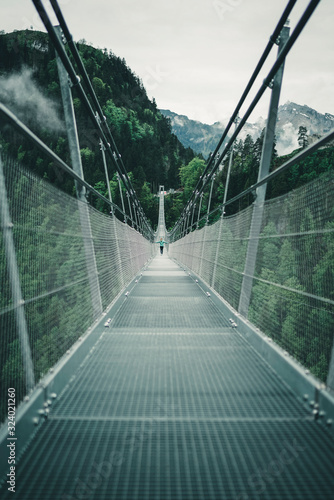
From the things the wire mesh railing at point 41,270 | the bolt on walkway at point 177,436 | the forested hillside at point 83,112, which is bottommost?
the bolt on walkway at point 177,436

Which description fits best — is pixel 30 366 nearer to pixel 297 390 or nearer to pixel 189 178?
pixel 297 390

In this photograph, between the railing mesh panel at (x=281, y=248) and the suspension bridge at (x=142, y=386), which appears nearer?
the suspension bridge at (x=142, y=386)

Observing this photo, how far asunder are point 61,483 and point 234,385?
100 centimetres

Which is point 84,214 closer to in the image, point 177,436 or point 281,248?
point 177,436

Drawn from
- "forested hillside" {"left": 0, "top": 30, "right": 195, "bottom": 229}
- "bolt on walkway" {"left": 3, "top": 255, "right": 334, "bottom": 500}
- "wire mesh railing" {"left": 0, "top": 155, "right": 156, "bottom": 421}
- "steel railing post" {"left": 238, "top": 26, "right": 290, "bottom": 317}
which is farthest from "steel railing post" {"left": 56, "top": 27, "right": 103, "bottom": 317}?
"forested hillside" {"left": 0, "top": 30, "right": 195, "bottom": 229}

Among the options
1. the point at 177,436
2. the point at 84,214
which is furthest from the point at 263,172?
the point at 177,436

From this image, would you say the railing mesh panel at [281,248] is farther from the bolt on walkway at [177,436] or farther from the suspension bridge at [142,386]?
the bolt on walkway at [177,436]

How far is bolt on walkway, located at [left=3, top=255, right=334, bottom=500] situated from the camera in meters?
1.21

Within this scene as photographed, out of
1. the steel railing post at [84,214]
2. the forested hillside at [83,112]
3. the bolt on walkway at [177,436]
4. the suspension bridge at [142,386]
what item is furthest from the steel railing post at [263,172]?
the forested hillside at [83,112]

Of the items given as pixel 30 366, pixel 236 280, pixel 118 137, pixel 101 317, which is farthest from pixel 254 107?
pixel 118 137

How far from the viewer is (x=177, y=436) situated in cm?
149

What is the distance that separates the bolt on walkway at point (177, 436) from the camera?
1.21 metres

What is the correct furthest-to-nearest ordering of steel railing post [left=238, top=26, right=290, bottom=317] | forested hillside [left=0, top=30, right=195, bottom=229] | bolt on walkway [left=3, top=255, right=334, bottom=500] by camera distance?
forested hillside [left=0, top=30, right=195, bottom=229] < steel railing post [left=238, top=26, right=290, bottom=317] < bolt on walkway [left=3, top=255, right=334, bottom=500]

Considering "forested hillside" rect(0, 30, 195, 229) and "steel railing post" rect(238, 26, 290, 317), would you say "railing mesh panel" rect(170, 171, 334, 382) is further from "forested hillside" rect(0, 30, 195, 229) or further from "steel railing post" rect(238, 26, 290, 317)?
"forested hillside" rect(0, 30, 195, 229)
